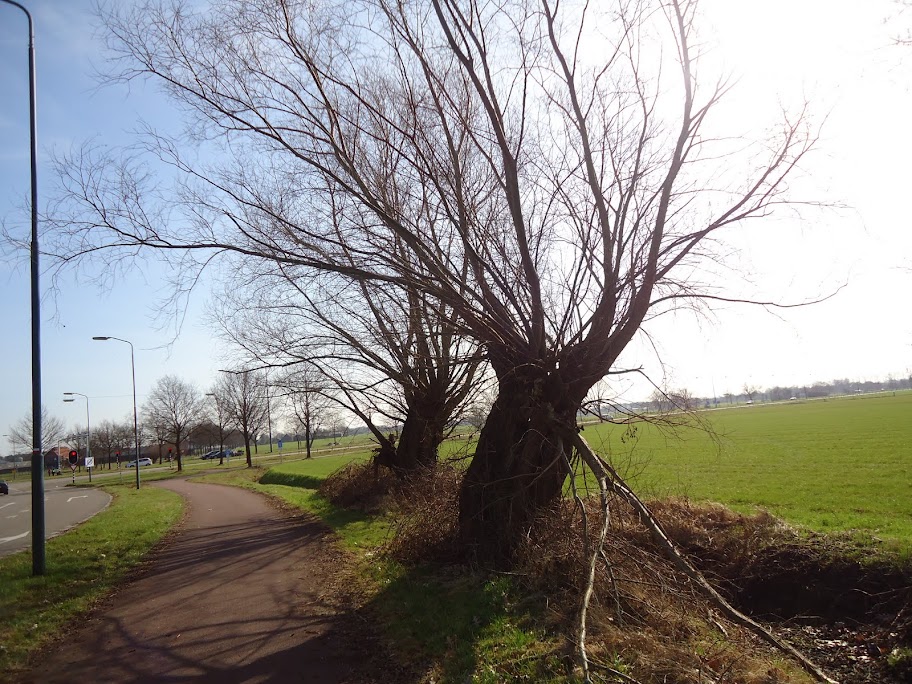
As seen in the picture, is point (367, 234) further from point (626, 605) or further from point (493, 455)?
point (626, 605)

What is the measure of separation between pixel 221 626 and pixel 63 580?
448 centimetres

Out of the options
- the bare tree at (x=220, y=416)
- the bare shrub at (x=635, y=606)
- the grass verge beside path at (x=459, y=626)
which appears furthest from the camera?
the bare tree at (x=220, y=416)

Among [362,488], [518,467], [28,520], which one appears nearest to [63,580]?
[518,467]

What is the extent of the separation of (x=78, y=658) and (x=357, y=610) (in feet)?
9.80

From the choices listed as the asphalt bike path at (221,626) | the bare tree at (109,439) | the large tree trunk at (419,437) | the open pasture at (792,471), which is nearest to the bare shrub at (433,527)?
the asphalt bike path at (221,626)

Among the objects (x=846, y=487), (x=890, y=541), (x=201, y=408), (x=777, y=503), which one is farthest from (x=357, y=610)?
(x=201, y=408)

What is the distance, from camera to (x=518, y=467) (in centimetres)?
838

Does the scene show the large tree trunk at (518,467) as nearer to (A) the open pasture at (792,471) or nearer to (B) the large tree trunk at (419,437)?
(A) the open pasture at (792,471)

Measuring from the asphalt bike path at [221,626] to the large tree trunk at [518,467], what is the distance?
2.30 m

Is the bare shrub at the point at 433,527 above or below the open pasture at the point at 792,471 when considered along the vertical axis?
above

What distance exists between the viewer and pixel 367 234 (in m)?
9.66

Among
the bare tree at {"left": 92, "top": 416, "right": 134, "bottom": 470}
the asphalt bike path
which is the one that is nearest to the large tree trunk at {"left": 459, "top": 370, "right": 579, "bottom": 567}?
the asphalt bike path

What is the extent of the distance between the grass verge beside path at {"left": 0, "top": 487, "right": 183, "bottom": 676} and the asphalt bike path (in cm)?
32

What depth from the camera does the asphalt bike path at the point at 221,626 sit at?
546cm
